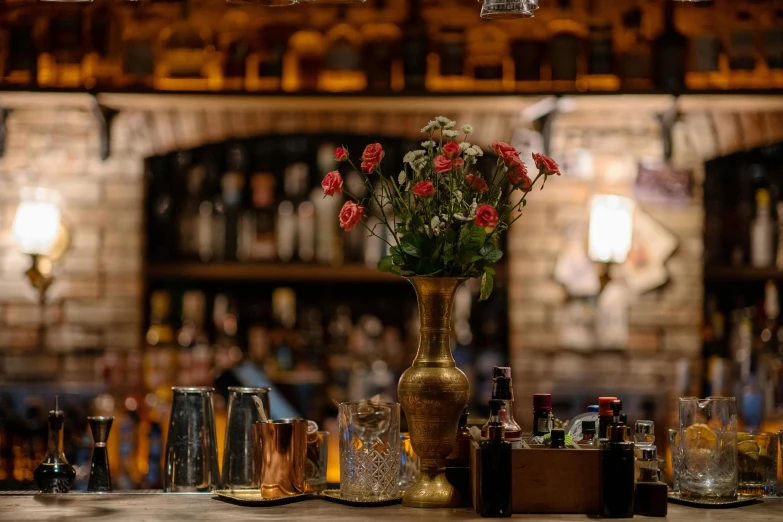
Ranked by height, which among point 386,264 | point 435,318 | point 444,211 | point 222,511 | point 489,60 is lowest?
point 222,511

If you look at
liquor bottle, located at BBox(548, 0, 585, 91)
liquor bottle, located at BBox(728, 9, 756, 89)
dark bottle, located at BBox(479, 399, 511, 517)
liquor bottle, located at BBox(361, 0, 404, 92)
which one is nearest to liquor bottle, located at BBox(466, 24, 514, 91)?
liquor bottle, located at BBox(548, 0, 585, 91)

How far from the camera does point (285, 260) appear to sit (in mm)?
4938

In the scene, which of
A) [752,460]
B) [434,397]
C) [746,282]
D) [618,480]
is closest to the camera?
[618,480]

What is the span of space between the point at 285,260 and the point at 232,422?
2488mm

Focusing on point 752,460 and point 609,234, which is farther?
point 609,234

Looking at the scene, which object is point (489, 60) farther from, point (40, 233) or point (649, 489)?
point (649, 489)

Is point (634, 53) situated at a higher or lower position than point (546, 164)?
higher

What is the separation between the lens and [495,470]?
7.14 feet

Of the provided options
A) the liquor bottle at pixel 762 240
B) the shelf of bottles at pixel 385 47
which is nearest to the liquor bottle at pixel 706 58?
the shelf of bottles at pixel 385 47

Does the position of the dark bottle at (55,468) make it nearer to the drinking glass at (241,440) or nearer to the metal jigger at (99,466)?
the metal jigger at (99,466)

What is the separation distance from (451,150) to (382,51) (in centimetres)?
Result: 277

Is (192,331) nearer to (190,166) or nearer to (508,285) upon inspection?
(190,166)

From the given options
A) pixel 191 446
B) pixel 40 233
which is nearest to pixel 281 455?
pixel 191 446

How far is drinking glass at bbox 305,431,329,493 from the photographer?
7.91 feet
